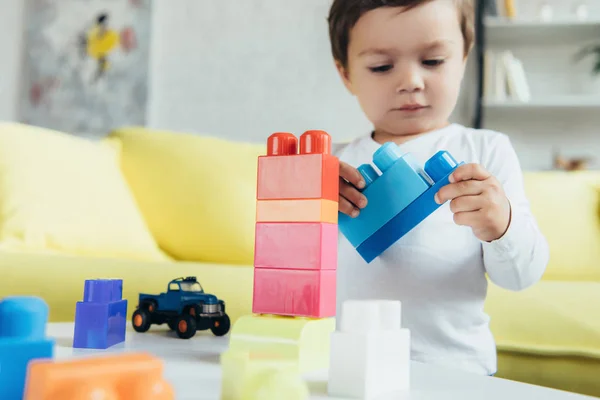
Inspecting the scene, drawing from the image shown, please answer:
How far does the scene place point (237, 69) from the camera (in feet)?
6.86

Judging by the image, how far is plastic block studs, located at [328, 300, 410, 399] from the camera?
359 mm

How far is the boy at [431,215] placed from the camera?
2.44 feet

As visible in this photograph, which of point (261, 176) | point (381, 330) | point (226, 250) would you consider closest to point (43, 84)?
point (226, 250)

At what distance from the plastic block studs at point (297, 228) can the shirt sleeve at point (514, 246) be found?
28cm

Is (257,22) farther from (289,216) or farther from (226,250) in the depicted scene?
(289,216)

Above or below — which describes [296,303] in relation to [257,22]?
below

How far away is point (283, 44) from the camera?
6.84ft

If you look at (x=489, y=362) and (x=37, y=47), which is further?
(x=37, y=47)

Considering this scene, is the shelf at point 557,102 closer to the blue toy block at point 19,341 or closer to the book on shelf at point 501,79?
the book on shelf at point 501,79

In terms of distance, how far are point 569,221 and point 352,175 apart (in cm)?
110

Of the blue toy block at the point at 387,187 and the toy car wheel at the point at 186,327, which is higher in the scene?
the blue toy block at the point at 387,187

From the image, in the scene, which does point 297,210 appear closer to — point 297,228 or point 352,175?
point 297,228

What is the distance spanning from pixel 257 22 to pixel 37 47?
84 centimetres

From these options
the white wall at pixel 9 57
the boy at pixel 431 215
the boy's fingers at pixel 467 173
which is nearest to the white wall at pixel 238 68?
the white wall at pixel 9 57
